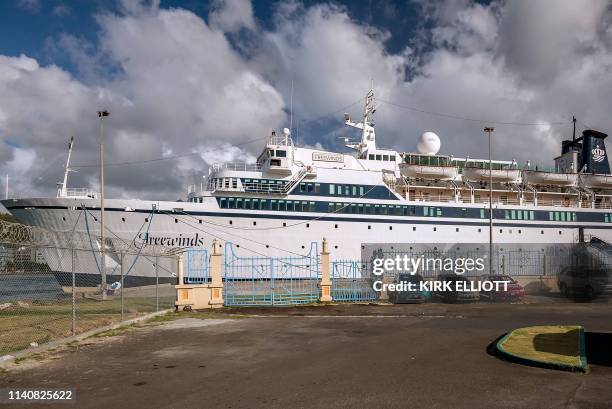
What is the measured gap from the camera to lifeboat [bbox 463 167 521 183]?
41.2m

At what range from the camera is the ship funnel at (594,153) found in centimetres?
4581

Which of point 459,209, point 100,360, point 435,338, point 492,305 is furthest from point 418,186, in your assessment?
point 100,360

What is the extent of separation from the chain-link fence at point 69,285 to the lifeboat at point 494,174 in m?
26.8

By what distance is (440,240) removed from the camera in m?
38.8

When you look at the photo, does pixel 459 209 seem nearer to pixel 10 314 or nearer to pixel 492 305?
pixel 492 305

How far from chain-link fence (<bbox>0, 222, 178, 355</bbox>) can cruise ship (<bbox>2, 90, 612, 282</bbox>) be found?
879mm

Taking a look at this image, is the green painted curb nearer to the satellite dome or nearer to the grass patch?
the grass patch

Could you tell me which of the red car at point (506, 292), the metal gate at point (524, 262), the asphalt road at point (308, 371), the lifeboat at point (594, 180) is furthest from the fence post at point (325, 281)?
the lifeboat at point (594, 180)

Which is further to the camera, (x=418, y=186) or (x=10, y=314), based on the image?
(x=418, y=186)

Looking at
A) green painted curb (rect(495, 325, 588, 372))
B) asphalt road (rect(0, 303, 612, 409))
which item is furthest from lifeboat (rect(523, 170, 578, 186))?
green painted curb (rect(495, 325, 588, 372))

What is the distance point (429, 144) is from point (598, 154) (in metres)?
19.2

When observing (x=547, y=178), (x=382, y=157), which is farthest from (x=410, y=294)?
(x=547, y=178)

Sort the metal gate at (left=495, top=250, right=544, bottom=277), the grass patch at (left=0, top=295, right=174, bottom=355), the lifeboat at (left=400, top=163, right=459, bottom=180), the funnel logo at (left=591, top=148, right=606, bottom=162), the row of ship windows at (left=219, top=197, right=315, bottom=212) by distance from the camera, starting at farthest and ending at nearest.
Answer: the funnel logo at (left=591, top=148, right=606, bottom=162) → the lifeboat at (left=400, top=163, right=459, bottom=180) → the row of ship windows at (left=219, top=197, right=315, bottom=212) → the metal gate at (left=495, top=250, right=544, bottom=277) → the grass patch at (left=0, top=295, right=174, bottom=355)

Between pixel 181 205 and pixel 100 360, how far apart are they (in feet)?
76.5
